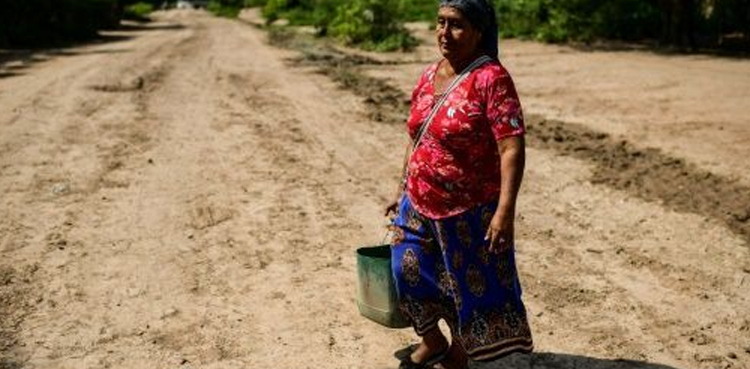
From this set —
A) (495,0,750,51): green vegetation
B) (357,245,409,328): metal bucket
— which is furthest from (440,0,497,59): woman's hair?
(495,0,750,51): green vegetation

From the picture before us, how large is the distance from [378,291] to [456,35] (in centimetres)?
114

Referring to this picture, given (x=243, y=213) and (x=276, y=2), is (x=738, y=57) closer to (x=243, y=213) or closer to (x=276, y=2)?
(x=243, y=213)

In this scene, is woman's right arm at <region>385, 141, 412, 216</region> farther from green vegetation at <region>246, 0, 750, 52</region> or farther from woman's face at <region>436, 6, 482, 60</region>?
green vegetation at <region>246, 0, 750, 52</region>

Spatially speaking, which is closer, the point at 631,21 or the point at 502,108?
the point at 502,108

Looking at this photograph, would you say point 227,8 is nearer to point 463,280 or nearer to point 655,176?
point 655,176

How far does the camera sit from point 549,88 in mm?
12164

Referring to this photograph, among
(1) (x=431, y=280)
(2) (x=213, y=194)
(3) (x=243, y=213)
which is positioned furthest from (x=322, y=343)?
(2) (x=213, y=194)

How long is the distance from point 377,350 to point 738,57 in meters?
14.8

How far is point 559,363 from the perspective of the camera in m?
3.66

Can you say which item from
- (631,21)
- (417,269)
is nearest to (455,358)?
(417,269)

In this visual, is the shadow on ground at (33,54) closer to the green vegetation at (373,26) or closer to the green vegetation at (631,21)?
the green vegetation at (373,26)

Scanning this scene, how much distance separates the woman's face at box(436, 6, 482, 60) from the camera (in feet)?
9.17

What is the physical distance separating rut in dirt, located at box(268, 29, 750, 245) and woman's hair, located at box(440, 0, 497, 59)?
344 centimetres

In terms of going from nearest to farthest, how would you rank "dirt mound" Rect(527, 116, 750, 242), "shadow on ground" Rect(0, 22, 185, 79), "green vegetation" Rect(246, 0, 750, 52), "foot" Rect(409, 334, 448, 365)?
"foot" Rect(409, 334, 448, 365)
"dirt mound" Rect(527, 116, 750, 242)
"shadow on ground" Rect(0, 22, 185, 79)
"green vegetation" Rect(246, 0, 750, 52)
